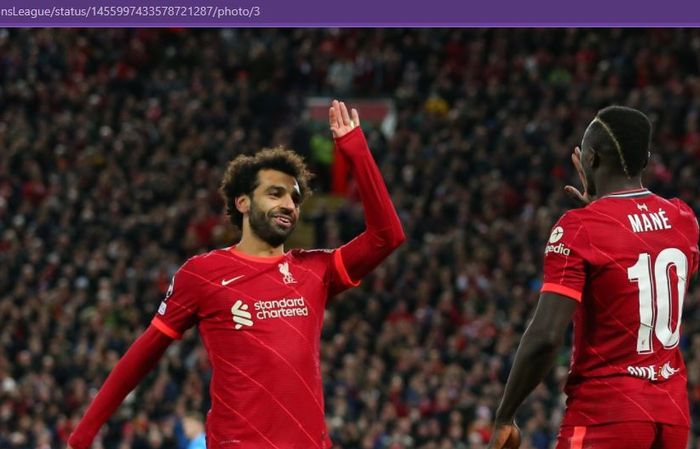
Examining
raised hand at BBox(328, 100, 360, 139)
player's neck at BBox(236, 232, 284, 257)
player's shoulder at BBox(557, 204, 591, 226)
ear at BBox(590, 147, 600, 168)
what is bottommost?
player's neck at BBox(236, 232, 284, 257)

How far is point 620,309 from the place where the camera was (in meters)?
5.20

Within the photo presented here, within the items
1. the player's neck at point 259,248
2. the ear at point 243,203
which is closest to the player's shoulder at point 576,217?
the player's neck at point 259,248

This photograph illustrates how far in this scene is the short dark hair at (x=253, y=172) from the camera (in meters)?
6.36

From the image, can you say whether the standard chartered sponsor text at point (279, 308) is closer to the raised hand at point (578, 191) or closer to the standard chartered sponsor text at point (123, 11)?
the raised hand at point (578, 191)

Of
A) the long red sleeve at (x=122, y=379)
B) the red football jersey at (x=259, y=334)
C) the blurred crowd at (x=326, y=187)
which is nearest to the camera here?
the red football jersey at (x=259, y=334)

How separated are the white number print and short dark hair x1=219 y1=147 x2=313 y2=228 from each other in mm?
1756

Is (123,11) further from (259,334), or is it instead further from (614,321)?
(614,321)

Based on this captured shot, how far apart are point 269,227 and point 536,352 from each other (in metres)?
1.53

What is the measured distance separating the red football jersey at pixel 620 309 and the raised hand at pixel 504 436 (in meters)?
0.20

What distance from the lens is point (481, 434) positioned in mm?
16484

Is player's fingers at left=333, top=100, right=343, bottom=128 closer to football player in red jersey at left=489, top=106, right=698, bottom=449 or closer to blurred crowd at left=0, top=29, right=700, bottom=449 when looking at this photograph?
football player in red jersey at left=489, top=106, right=698, bottom=449

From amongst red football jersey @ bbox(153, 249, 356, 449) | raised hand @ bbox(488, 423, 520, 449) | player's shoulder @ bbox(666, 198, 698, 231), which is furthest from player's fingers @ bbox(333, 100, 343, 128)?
raised hand @ bbox(488, 423, 520, 449)

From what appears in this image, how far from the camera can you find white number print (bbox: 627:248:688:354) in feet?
17.1

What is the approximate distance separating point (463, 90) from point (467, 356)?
7.21 meters
